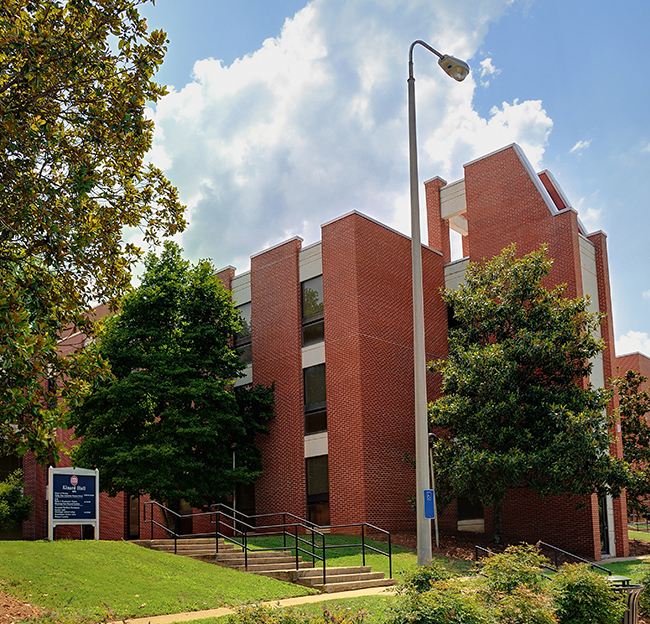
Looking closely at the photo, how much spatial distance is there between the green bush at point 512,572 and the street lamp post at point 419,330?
4.74 feet

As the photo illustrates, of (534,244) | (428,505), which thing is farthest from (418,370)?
(534,244)

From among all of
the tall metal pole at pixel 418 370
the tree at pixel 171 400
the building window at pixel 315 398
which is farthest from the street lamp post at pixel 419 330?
the building window at pixel 315 398

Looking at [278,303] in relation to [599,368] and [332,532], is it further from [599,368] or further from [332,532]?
[599,368]

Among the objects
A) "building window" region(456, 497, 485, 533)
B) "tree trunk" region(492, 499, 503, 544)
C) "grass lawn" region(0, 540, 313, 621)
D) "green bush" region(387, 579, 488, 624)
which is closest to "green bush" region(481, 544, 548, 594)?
"green bush" region(387, 579, 488, 624)

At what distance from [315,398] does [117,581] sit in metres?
15.0

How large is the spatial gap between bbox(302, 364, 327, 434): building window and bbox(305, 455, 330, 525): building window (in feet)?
4.02

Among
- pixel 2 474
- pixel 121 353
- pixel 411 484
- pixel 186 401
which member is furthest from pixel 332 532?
pixel 2 474

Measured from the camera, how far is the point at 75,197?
10906mm

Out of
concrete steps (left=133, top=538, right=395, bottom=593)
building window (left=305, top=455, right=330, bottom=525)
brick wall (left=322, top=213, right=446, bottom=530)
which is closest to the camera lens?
concrete steps (left=133, top=538, right=395, bottom=593)

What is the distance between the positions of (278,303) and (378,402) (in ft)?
21.2

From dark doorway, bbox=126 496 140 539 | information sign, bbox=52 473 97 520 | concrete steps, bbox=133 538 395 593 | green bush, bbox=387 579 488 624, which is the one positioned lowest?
dark doorway, bbox=126 496 140 539

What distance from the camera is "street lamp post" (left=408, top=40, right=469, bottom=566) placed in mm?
12539

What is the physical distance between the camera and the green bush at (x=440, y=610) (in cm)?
741

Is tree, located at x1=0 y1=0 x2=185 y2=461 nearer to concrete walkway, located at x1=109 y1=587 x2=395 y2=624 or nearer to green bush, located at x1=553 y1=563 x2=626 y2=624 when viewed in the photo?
concrete walkway, located at x1=109 y1=587 x2=395 y2=624
